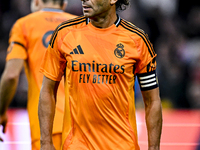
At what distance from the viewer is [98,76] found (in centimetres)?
308

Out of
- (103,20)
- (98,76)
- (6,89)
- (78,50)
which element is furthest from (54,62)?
(6,89)

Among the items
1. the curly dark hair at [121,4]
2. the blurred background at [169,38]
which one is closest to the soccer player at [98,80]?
the curly dark hair at [121,4]

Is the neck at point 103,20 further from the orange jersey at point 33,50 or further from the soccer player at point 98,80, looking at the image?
the orange jersey at point 33,50

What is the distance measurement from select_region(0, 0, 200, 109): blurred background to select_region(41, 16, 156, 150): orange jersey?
7006mm

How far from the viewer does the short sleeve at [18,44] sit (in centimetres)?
416

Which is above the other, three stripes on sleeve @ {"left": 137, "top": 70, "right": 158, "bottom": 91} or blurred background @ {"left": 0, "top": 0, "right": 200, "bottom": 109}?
three stripes on sleeve @ {"left": 137, "top": 70, "right": 158, "bottom": 91}

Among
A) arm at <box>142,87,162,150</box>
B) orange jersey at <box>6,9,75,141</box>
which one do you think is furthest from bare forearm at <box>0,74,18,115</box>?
arm at <box>142,87,162,150</box>

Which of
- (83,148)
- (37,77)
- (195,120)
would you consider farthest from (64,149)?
(195,120)

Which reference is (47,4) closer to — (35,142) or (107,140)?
(35,142)

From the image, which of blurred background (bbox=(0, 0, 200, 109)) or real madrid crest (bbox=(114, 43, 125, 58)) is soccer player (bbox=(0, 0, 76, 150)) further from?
blurred background (bbox=(0, 0, 200, 109))

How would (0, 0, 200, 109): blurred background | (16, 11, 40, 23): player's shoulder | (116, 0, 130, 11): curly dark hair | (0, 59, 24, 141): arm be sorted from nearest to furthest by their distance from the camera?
(116, 0, 130, 11): curly dark hair, (0, 59, 24, 141): arm, (16, 11, 40, 23): player's shoulder, (0, 0, 200, 109): blurred background

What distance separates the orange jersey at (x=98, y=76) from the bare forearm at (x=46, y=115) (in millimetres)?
132

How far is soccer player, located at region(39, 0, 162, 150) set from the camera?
10.1 ft

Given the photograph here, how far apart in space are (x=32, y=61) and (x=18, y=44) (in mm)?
227
